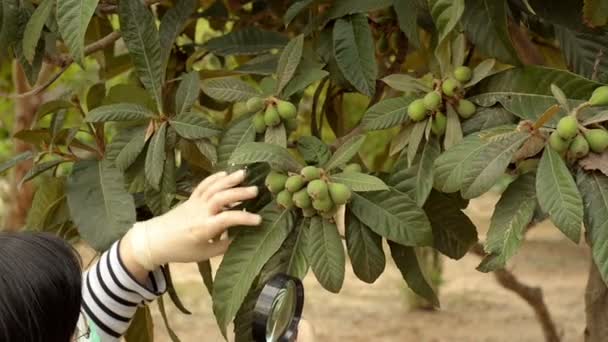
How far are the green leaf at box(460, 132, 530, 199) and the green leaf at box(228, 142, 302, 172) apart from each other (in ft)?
0.60

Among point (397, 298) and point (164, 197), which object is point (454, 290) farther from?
point (164, 197)

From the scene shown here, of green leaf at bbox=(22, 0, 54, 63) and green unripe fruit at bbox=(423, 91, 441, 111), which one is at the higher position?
green leaf at bbox=(22, 0, 54, 63)

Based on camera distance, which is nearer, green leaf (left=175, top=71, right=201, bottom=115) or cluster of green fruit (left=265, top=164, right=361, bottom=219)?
cluster of green fruit (left=265, top=164, right=361, bottom=219)

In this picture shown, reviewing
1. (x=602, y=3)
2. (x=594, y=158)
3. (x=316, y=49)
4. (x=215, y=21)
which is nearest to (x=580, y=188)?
(x=594, y=158)

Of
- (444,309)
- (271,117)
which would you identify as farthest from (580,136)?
(444,309)

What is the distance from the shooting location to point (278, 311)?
0.88 metres

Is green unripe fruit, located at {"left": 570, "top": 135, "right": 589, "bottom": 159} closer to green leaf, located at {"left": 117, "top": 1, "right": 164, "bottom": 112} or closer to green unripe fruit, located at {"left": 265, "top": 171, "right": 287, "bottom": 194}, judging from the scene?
green unripe fruit, located at {"left": 265, "top": 171, "right": 287, "bottom": 194}

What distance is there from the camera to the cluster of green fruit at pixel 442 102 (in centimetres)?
102

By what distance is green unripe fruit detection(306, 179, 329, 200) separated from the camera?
97 cm

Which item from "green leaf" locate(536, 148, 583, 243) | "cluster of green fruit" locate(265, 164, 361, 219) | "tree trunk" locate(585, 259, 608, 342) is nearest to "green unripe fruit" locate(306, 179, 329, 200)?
"cluster of green fruit" locate(265, 164, 361, 219)

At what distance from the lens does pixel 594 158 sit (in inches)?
37.3

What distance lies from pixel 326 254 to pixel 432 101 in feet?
0.64

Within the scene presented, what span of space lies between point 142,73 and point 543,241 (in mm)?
4282

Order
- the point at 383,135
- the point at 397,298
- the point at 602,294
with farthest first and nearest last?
the point at 397,298
the point at 383,135
the point at 602,294
